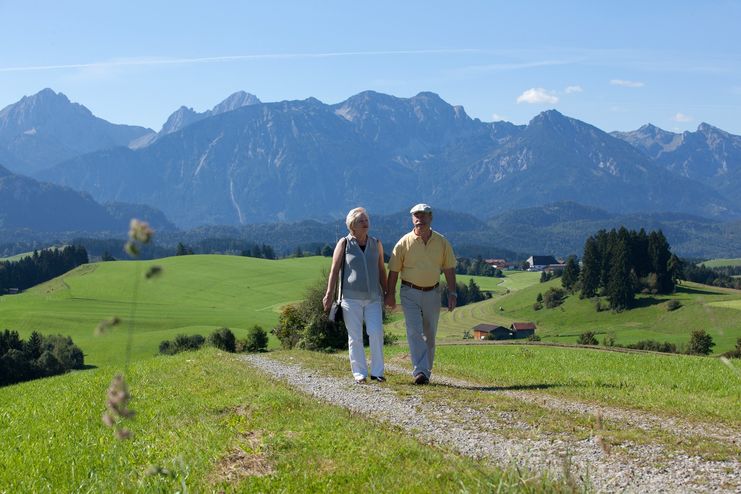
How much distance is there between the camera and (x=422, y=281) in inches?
600

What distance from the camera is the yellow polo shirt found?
50.0 ft

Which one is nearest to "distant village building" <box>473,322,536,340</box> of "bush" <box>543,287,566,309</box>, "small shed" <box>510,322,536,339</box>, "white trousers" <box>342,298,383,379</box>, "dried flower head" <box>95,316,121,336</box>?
"small shed" <box>510,322,536,339</box>

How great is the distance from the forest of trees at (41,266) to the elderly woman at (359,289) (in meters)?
163

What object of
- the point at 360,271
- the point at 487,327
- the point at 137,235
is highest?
the point at 137,235

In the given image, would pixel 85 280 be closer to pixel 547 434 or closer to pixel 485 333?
pixel 485 333

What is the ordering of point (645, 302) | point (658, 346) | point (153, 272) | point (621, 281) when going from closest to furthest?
point (153, 272)
point (658, 346)
point (645, 302)
point (621, 281)

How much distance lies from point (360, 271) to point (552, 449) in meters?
7.00

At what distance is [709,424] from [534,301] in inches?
5875

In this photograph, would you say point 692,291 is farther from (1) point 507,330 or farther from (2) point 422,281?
(2) point 422,281

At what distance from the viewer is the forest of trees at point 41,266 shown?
6599 inches

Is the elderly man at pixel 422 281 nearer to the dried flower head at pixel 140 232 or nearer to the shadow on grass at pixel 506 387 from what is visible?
the shadow on grass at pixel 506 387

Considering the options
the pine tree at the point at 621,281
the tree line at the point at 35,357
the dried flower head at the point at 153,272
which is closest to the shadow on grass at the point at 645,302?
the pine tree at the point at 621,281

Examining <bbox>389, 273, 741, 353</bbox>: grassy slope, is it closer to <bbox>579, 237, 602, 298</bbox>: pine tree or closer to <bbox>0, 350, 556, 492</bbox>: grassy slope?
<bbox>579, 237, 602, 298</bbox>: pine tree

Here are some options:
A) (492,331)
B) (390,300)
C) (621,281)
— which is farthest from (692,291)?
(390,300)
